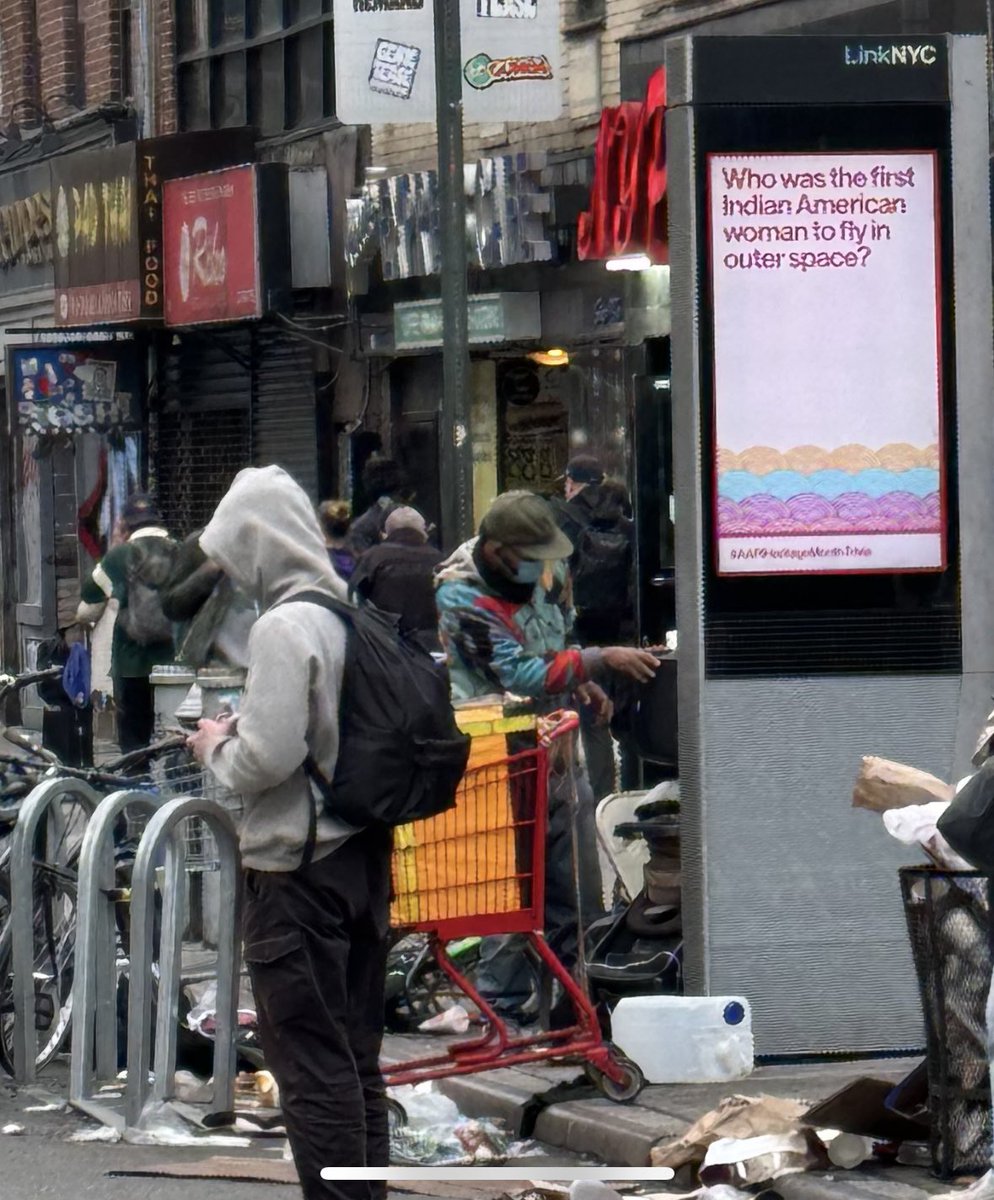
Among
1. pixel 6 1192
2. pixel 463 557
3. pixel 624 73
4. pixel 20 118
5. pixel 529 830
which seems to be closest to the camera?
pixel 6 1192

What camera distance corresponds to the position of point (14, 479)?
26.5m

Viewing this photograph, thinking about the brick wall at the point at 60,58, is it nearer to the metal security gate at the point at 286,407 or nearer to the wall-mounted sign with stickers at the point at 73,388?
the wall-mounted sign with stickers at the point at 73,388

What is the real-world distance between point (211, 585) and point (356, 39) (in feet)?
13.0

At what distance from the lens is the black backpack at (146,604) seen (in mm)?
14086

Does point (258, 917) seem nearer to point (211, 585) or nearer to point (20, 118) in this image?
point (211, 585)

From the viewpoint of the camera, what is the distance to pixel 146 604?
14.1 meters

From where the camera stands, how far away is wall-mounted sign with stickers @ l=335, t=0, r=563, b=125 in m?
13.6

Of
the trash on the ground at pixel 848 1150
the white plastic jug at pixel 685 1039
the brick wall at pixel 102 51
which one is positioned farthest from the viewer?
the brick wall at pixel 102 51

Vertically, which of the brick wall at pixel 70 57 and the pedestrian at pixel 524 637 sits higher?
the brick wall at pixel 70 57

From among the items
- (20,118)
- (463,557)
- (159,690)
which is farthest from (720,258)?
(20,118)

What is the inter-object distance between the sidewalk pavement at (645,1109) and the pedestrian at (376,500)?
6197 millimetres

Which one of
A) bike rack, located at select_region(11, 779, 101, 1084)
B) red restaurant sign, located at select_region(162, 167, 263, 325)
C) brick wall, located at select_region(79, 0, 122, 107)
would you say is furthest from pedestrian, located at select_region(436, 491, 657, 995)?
brick wall, located at select_region(79, 0, 122, 107)

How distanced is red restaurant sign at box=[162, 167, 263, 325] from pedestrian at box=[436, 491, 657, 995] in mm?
10999

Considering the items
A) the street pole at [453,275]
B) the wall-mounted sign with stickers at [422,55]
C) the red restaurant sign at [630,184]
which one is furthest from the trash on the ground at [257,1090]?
the red restaurant sign at [630,184]
